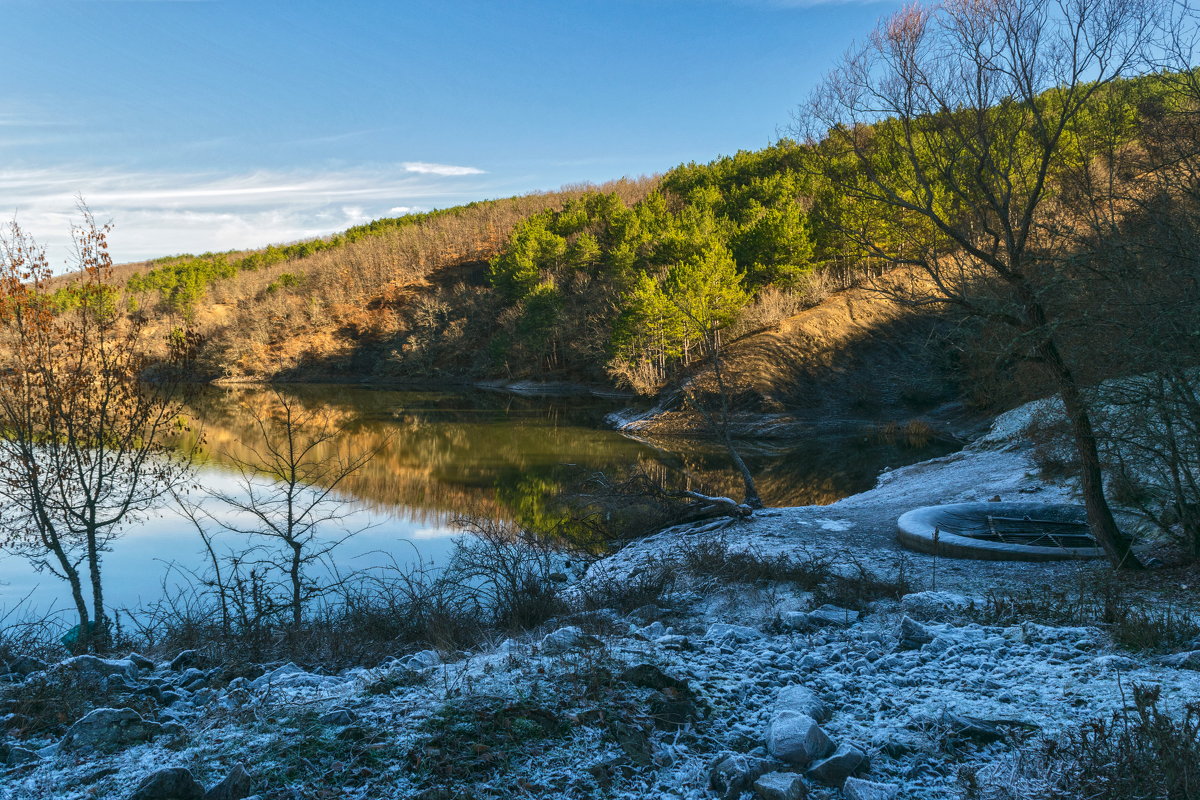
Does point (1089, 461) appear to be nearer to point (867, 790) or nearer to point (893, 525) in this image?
point (893, 525)

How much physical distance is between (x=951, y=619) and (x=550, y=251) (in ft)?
230

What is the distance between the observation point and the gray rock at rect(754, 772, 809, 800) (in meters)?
3.67

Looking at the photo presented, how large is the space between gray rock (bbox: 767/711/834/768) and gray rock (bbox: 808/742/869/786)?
10cm

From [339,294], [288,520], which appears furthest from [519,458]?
[339,294]

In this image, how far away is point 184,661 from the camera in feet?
20.1

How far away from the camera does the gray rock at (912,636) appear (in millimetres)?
5961

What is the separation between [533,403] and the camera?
53125 mm

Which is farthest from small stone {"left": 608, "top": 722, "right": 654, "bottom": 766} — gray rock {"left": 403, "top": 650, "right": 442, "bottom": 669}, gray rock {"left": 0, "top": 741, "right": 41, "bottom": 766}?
gray rock {"left": 0, "top": 741, "right": 41, "bottom": 766}

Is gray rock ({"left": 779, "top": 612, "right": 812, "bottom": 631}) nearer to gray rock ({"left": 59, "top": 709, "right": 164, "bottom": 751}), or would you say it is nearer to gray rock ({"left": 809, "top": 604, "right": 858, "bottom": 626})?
gray rock ({"left": 809, "top": 604, "right": 858, "bottom": 626})

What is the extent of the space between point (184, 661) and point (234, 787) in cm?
288

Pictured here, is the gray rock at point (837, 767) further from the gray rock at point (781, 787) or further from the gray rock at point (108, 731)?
the gray rock at point (108, 731)

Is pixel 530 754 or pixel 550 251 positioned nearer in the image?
pixel 530 754

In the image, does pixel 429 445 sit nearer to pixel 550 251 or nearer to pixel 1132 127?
pixel 1132 127

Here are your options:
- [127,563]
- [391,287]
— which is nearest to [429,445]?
[127,563]
